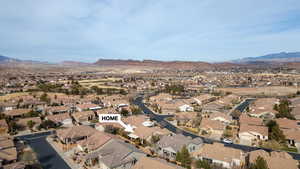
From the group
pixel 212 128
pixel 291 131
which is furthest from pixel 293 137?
pixel 212 128

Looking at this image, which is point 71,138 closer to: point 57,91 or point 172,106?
point 172,106

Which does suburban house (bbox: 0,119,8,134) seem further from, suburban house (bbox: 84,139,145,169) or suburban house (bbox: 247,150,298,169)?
suburban house (bbox: 247,150,298,169)

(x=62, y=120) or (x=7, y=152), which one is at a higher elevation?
(x=7, y=152)

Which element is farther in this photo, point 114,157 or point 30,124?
point 30,124

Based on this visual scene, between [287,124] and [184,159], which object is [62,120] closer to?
[184,159]

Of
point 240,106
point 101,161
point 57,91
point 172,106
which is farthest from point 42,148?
point 57,91

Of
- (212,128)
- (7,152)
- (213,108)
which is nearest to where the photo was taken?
(7,152)

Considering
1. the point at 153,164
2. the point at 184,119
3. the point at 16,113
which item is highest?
the point at 153,164
